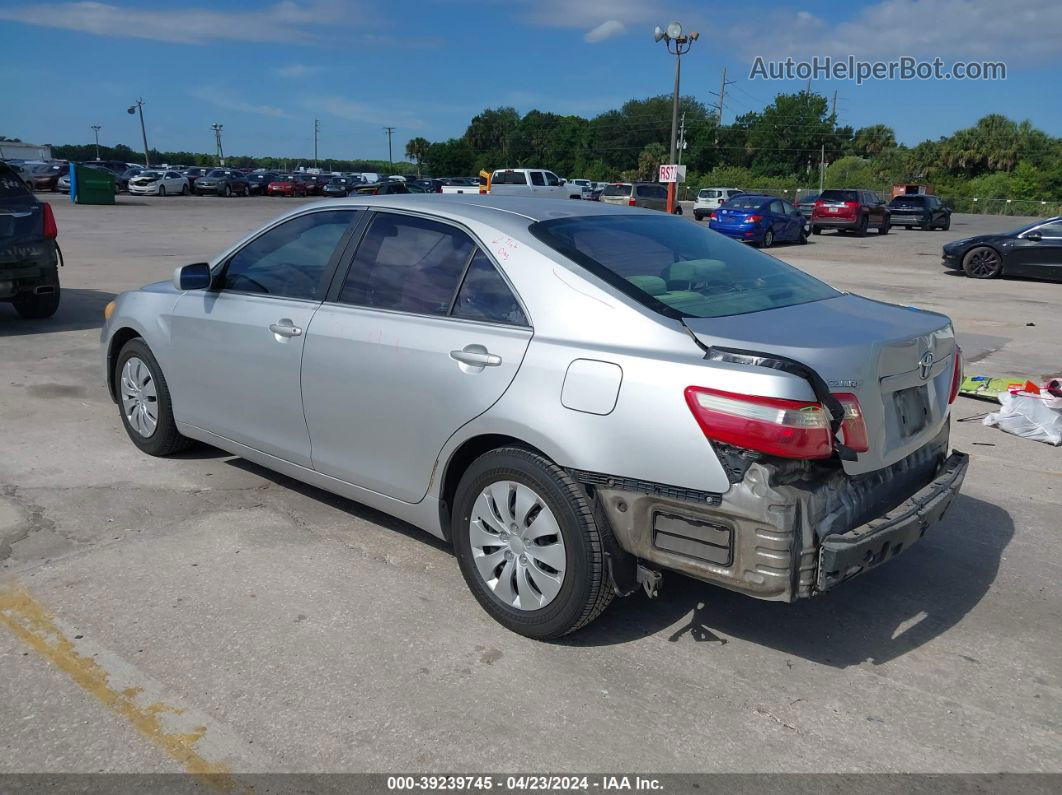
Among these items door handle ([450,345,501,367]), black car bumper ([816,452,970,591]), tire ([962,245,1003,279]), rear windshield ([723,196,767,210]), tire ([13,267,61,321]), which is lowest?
tire ([962,245,1003,279])

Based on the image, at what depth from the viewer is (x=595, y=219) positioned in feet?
13.3

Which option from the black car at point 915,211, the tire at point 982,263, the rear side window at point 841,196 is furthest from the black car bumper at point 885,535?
the black car at point 915,211

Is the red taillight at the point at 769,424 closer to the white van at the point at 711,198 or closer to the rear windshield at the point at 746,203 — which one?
the rear windshield at the point at 746,203

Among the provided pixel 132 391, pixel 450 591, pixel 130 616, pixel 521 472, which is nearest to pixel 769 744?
pixel 521 472

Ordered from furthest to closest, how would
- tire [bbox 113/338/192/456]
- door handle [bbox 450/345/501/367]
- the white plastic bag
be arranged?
the white plastic bag
tire [bbox 113/338/192/456]
door handle [bbox 450/345/501/367]

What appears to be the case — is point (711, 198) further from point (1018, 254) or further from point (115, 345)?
point (115, 345)

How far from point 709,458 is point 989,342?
9257 mm

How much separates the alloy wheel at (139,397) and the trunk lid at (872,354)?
3.56 m

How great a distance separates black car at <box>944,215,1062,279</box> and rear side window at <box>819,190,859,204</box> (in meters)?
13.3

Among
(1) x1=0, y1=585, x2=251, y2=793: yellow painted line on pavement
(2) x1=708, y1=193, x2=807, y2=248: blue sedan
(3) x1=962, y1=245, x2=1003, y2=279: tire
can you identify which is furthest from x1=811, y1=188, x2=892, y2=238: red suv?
(1) x1=0, y1=585, x2=251, y2=793: yellow painted line on pavement

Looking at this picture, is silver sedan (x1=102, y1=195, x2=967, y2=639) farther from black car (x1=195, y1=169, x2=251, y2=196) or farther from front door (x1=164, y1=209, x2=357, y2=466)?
black car (x1=195, y1=169, x2=251, y2=196)

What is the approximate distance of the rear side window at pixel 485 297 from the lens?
3.61 metres

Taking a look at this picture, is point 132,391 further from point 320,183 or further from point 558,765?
point 320,183

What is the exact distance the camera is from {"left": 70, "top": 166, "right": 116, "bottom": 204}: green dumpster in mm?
38094
